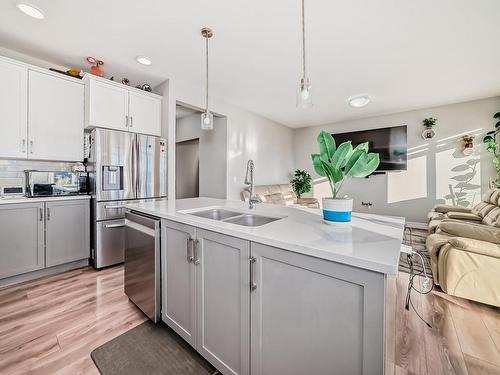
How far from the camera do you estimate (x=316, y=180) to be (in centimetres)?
607

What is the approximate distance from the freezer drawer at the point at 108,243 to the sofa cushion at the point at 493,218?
14.4 ft

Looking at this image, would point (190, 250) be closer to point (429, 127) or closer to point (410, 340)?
point (410, 340)

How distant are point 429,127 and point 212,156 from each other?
4.52m

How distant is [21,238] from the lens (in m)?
2.21

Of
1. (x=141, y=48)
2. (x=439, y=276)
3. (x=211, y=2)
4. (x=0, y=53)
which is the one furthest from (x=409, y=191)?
(x=0, y=53)

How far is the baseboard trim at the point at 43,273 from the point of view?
7.17ft

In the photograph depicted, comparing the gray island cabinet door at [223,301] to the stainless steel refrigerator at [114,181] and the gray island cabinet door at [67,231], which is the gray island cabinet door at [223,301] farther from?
the gray island cabinet door at [67,231]

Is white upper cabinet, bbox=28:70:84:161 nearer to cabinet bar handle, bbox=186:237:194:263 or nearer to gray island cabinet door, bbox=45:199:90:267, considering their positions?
gray island cabinet door, bbox=45:199:90:267

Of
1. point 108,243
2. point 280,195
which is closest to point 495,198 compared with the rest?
point 280,195

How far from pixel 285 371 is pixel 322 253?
0.55 meters

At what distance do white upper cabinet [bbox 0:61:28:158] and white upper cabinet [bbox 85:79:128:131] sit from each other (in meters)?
0.55

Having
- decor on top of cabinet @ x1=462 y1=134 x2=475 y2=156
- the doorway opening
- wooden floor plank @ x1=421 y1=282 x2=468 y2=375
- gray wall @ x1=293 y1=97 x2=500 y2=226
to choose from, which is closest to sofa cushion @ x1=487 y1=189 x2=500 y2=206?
gray wall @ x1=293 y1=97 x2=500 y2=226

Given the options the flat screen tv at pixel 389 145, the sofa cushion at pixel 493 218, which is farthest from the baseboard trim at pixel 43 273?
the flat screen tv at pixel 389 145

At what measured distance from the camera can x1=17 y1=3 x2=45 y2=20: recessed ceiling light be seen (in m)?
1.82
